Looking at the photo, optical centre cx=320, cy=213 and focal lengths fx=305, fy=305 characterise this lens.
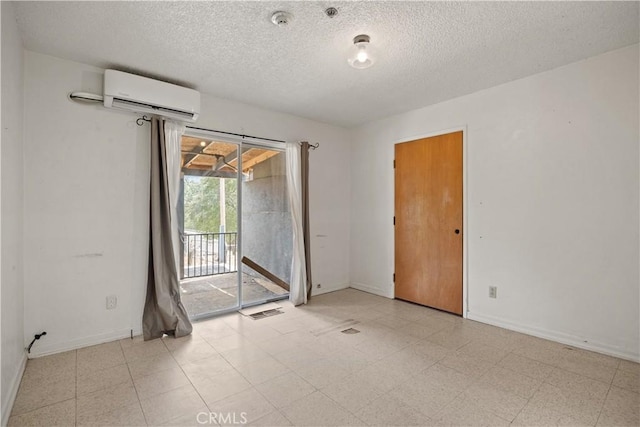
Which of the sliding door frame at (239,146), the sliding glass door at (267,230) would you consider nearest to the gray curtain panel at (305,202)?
the sliding glass door at (267,230)

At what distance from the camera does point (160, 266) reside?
2986 millimetres

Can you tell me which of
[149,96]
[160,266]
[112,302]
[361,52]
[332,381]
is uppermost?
[361,52]

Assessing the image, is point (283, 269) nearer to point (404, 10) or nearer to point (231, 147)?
point (231, 147)

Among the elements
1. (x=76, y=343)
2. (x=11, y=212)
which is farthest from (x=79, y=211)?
(x=76, y=343)

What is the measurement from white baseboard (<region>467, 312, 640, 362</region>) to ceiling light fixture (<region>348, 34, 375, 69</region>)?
2891mm

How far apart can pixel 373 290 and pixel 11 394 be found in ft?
12.5

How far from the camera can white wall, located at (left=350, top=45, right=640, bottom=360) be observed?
2.51 meters

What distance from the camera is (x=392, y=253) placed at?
431 centimetres

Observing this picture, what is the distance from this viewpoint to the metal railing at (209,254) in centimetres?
356

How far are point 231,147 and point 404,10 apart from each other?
245 centimetres

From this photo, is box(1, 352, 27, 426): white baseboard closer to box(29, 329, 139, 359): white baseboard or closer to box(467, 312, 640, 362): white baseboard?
box(29, 329, 139, 359): white baseboard

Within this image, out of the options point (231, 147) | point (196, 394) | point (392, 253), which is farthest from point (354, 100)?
point (196, 394)

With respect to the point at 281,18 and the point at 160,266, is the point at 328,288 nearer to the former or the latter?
the point at 160,266

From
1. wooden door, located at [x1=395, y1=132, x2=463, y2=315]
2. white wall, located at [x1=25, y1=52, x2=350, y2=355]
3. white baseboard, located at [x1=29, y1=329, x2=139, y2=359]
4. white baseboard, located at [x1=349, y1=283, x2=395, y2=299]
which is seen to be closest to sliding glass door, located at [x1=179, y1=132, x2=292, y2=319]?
white wall, located at [x1=25, y1=52, x2=350, y2=355]
